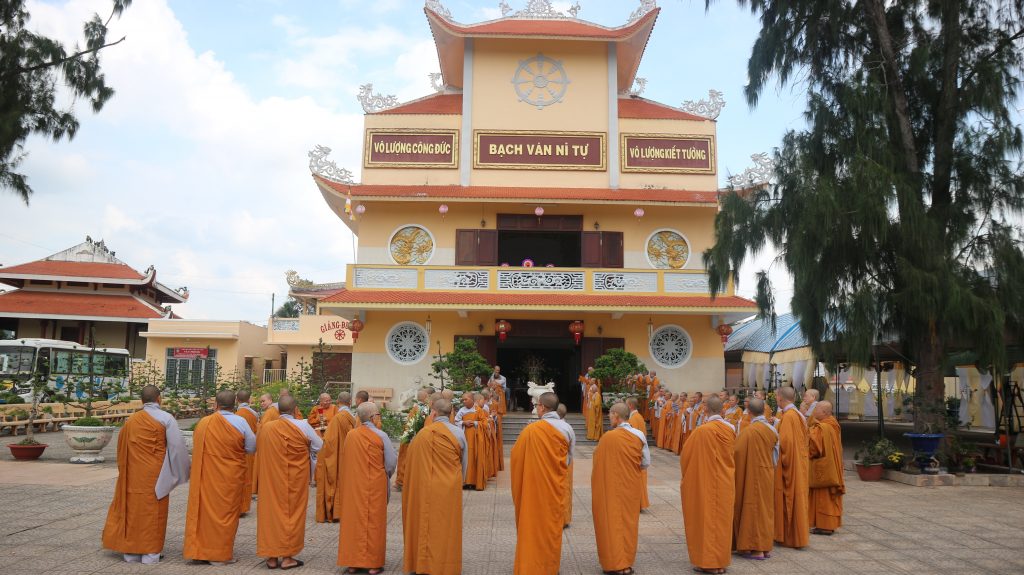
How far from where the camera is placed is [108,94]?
376 inches

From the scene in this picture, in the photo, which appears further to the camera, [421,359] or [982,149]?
[421,359]

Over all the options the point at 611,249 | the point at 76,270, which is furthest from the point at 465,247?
the point at 76,270

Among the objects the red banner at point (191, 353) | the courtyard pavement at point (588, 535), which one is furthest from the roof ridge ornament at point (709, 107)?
the red banner at point (191, 353)

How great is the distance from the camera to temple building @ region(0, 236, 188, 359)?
3003 cm

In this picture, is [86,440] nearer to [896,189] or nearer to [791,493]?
[791,493]

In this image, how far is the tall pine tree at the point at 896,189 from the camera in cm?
1088

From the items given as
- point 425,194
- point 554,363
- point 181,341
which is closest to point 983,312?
point 425,194

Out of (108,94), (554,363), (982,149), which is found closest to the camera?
(108,94)

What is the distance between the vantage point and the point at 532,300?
675 inches

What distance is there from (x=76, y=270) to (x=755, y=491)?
33.4 m

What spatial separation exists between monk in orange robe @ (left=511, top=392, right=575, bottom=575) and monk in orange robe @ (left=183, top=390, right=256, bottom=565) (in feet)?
8.09

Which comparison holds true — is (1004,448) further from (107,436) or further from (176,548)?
(107,436)

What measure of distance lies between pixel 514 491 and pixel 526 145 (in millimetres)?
14300

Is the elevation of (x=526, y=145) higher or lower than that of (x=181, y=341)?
higher
